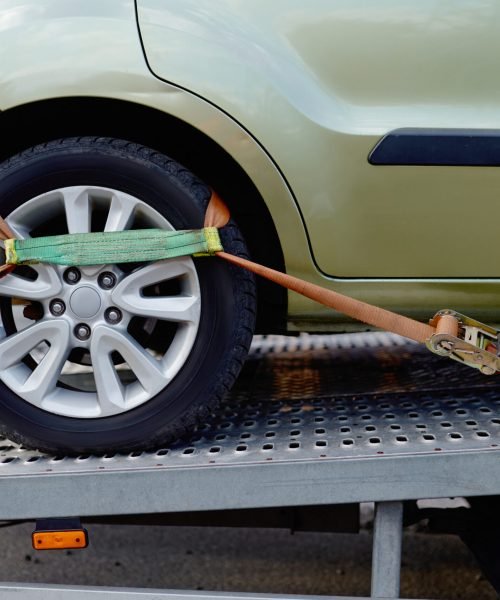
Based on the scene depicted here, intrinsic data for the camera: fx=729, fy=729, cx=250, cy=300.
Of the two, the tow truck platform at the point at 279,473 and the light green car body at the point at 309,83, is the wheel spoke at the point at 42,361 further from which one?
the light green car body at the point at 309,83

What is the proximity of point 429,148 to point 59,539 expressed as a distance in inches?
→ 44.4

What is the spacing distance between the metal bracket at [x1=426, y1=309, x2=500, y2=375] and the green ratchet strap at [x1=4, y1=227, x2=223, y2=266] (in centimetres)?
50

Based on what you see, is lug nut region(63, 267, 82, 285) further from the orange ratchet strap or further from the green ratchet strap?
the orange ratchet strap

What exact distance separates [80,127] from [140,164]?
0.24m

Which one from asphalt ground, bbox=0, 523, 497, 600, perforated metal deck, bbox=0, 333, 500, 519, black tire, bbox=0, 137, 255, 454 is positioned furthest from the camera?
asphalt ground, bbox=0, 523, 497, 600

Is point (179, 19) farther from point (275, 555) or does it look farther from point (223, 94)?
point (275, 555)

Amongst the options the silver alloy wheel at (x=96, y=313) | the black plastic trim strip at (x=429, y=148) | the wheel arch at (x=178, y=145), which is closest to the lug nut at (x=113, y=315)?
the silver alloy wheel at (x=96, y=313)

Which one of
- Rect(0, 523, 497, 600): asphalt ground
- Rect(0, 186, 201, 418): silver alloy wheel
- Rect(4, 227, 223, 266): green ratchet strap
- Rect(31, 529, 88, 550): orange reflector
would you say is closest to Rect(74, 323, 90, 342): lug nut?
Rect(0, 186, 201, 418): silver alloy wheel

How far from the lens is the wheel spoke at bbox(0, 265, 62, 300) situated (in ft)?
5.10

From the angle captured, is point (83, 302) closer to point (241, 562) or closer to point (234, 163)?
point (234, 163)

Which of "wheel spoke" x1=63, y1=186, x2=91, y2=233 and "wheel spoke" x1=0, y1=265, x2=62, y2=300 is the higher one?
"wheel spoke" x1=63, y1=186, x2=91, y2=233

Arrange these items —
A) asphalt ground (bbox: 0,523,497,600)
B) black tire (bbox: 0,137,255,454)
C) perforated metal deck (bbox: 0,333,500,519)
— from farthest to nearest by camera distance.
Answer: asphalt ground (bbox: 0,523,497,600) < black tire (bbox: 0,137,255,454) < perforated metal deck (bbox: 0,333,500,519)

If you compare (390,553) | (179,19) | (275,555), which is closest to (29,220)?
(179,19)

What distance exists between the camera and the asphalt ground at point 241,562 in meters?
2.32
